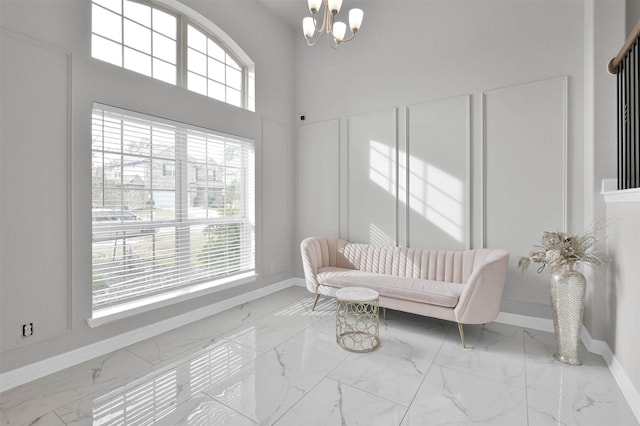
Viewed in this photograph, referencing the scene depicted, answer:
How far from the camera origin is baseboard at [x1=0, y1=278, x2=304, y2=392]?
7.07 feet

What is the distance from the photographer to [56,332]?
2.35 meters

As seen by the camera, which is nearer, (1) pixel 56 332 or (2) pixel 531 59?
(1) pixel 56 332

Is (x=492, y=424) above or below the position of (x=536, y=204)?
below

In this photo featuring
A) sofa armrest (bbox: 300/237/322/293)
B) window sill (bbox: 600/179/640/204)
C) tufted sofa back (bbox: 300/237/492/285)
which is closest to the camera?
window sill (bbox: 600/179/640/204)

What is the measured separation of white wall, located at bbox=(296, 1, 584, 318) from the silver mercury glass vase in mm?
705

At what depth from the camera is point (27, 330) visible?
221cm

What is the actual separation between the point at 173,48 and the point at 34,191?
1995mm

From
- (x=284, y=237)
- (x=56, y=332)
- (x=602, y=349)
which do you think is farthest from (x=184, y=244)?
(x=602, y=349)

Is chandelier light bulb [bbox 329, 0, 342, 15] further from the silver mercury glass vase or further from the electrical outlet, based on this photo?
the electrical outlet

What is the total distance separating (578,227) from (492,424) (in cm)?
218

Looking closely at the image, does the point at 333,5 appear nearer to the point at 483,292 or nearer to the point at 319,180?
the point at 319,180

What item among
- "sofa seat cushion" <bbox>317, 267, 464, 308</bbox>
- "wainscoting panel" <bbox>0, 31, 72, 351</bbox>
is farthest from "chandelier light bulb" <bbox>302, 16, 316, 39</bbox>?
"sofa seat cushion" <bbox>317, 267, 464, 308</bbox>

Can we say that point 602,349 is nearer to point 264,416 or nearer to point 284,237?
point 264,416

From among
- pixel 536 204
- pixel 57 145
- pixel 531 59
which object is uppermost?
pixel 531 59
